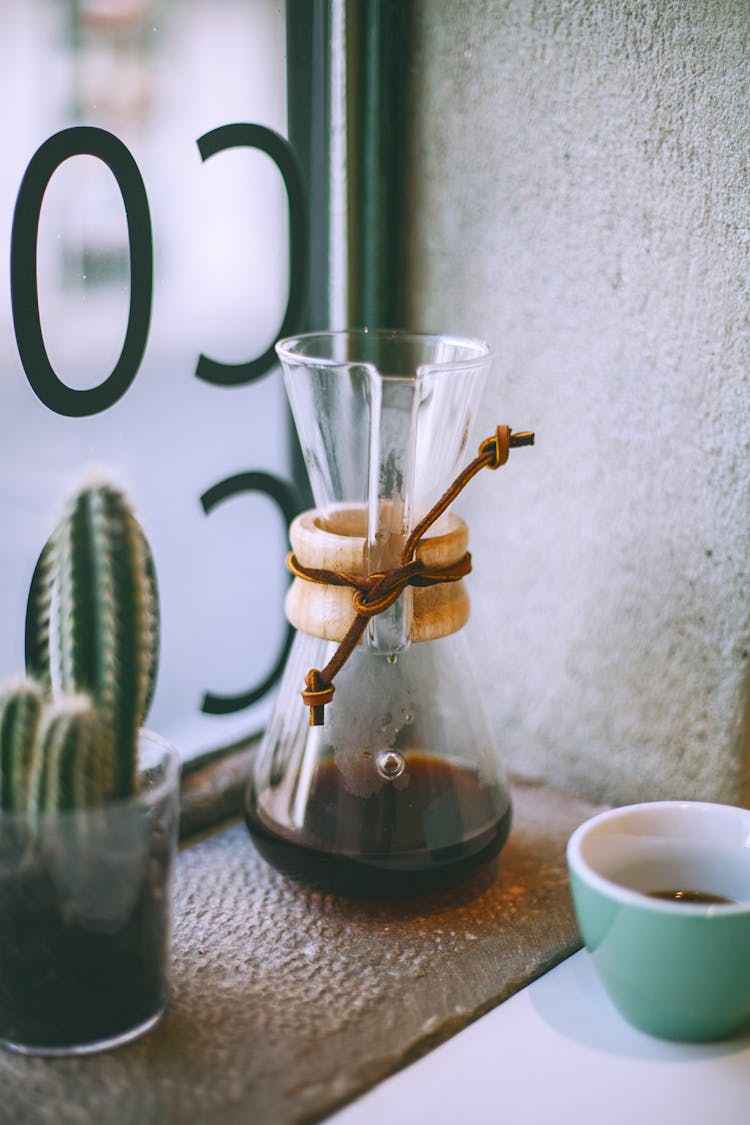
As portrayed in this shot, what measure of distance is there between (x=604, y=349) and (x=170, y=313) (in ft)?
0.88

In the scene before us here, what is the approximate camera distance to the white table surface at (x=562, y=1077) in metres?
0.55

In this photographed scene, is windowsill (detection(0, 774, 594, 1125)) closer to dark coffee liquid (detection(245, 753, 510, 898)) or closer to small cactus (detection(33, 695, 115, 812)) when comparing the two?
dark coffee liquid (detection(245, 753, 510, 898))

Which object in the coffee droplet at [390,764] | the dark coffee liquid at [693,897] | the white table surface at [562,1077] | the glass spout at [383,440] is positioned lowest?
the white table surface at [562,1077]

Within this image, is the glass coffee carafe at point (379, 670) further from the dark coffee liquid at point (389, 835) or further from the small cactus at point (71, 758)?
the small cactus at point (71, 758)

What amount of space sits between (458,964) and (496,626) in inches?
→ 10.3

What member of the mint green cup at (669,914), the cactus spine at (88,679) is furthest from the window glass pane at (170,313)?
the mint green cup at (669,914)

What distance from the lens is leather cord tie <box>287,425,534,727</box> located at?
0.64 metres

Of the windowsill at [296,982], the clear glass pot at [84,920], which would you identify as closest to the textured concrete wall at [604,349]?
the windowsill at [296,982]

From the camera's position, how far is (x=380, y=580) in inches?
25.2

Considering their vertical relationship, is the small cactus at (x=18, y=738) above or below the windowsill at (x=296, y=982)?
above

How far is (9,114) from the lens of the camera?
64cm

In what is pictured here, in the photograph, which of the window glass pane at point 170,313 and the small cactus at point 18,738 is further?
the window glass pane at point 170,313

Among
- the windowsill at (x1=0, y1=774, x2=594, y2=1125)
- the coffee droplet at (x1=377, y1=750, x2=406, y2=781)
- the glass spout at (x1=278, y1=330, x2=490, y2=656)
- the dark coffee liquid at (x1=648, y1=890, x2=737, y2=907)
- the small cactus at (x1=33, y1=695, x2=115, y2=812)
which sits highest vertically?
the glass spout at (x1=278, y1=330, x2=490, y2=656)

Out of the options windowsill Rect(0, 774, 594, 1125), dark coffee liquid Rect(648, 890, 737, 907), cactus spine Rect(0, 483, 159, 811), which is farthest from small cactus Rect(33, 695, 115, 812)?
dark coffee liquid Rect(648, 890, 737, 907)
